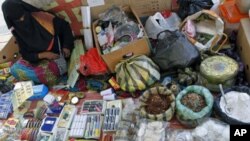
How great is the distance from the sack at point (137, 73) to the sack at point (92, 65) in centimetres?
15

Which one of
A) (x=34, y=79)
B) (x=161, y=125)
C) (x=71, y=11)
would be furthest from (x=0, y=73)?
(x=161, y=125)

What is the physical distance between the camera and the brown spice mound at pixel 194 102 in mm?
1407

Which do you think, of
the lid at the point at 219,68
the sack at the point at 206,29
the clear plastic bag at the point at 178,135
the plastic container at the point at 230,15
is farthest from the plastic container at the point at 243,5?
the clear plastic bag at the point at 178,135

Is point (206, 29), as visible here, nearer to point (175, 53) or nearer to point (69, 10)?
point (175, 53)

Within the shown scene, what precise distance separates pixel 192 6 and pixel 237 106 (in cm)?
79

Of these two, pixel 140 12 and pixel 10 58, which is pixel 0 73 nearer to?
pixel 10 58

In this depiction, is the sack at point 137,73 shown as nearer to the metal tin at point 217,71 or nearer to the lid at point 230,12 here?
the metal tin at point 217,71

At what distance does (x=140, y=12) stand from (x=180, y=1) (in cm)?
30

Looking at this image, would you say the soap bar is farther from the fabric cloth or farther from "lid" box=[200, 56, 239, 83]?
"lid" box=[200, 56, 239, 83]

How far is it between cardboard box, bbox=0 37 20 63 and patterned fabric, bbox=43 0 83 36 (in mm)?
418

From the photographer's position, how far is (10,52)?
2102 mm

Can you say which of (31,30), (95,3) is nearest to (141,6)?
(95,3)

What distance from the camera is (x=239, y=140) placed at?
50.6 inches

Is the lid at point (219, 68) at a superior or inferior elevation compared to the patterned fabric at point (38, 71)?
superior
